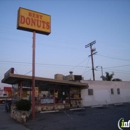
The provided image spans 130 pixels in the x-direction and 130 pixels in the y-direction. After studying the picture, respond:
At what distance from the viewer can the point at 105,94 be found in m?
24.8

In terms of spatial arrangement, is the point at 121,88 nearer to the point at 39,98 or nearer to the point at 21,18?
the point at 39,98

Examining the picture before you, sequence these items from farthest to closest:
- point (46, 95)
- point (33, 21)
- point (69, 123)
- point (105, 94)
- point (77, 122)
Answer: point (105, 94)
point (46, 95)
point (33, 21)
point (77, 122)
point (69, 123)

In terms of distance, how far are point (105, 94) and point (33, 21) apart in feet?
55.5

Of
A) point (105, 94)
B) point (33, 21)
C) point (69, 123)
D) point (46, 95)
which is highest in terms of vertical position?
point (33, 21)

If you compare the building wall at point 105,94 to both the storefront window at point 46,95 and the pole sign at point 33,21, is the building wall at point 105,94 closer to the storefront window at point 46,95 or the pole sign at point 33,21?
the storefront window at point 46,95

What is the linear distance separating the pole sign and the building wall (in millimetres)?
10195

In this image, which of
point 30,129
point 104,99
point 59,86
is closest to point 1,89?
point 59,86

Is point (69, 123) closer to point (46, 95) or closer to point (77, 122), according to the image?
point (77, 122)

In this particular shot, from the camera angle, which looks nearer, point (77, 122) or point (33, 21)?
point (77, 122)

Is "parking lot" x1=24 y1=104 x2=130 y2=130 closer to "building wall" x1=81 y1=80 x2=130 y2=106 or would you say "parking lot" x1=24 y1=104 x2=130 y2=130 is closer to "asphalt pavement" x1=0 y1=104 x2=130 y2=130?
"asphalt pavement" x1=0 y1=104 x2=130 y2=130

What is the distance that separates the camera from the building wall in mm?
22469

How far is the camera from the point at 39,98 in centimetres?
1784

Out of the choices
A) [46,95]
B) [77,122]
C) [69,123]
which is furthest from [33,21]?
[77,122]

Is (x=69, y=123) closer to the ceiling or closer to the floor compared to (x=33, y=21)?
closer to the floor
